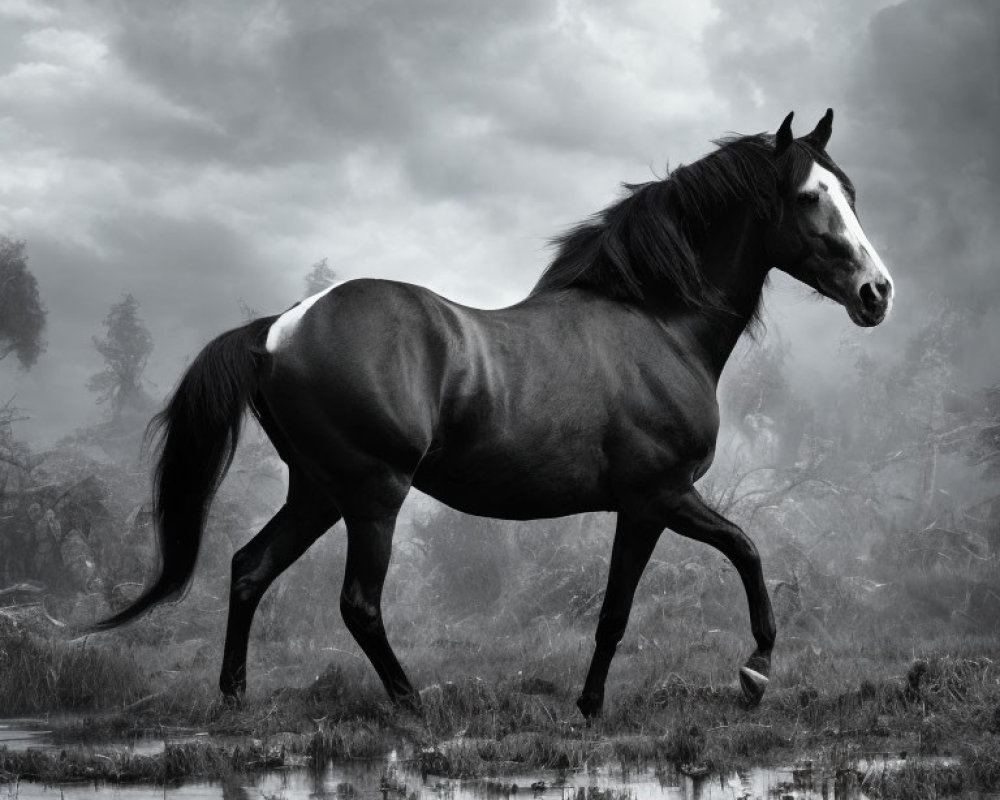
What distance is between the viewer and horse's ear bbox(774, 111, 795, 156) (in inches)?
220

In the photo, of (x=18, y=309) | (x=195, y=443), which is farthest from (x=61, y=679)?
(x=18, y=309)

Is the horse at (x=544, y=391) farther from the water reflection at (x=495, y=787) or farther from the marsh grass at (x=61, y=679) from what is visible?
the water reflection at (x=495, y=787)

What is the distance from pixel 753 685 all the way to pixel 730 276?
7.42 ft

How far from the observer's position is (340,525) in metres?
15.8

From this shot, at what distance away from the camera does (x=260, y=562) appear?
5461mm

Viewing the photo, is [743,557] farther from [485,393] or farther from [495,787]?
[495,787]

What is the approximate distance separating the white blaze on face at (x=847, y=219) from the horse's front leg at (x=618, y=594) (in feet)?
5.92

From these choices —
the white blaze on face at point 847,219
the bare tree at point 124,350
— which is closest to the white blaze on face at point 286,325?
the white blaze on face at point 847,219

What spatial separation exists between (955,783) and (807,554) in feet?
27.9

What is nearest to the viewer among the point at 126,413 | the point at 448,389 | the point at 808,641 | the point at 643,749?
the point at 643,749

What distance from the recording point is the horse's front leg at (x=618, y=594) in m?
5.33

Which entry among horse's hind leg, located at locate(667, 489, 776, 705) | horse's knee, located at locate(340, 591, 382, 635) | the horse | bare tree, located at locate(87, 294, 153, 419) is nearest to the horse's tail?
the horse

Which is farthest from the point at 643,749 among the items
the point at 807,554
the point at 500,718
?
the point at 807,554

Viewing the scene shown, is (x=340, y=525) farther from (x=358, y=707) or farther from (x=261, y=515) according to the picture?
(x=358, y=707)
